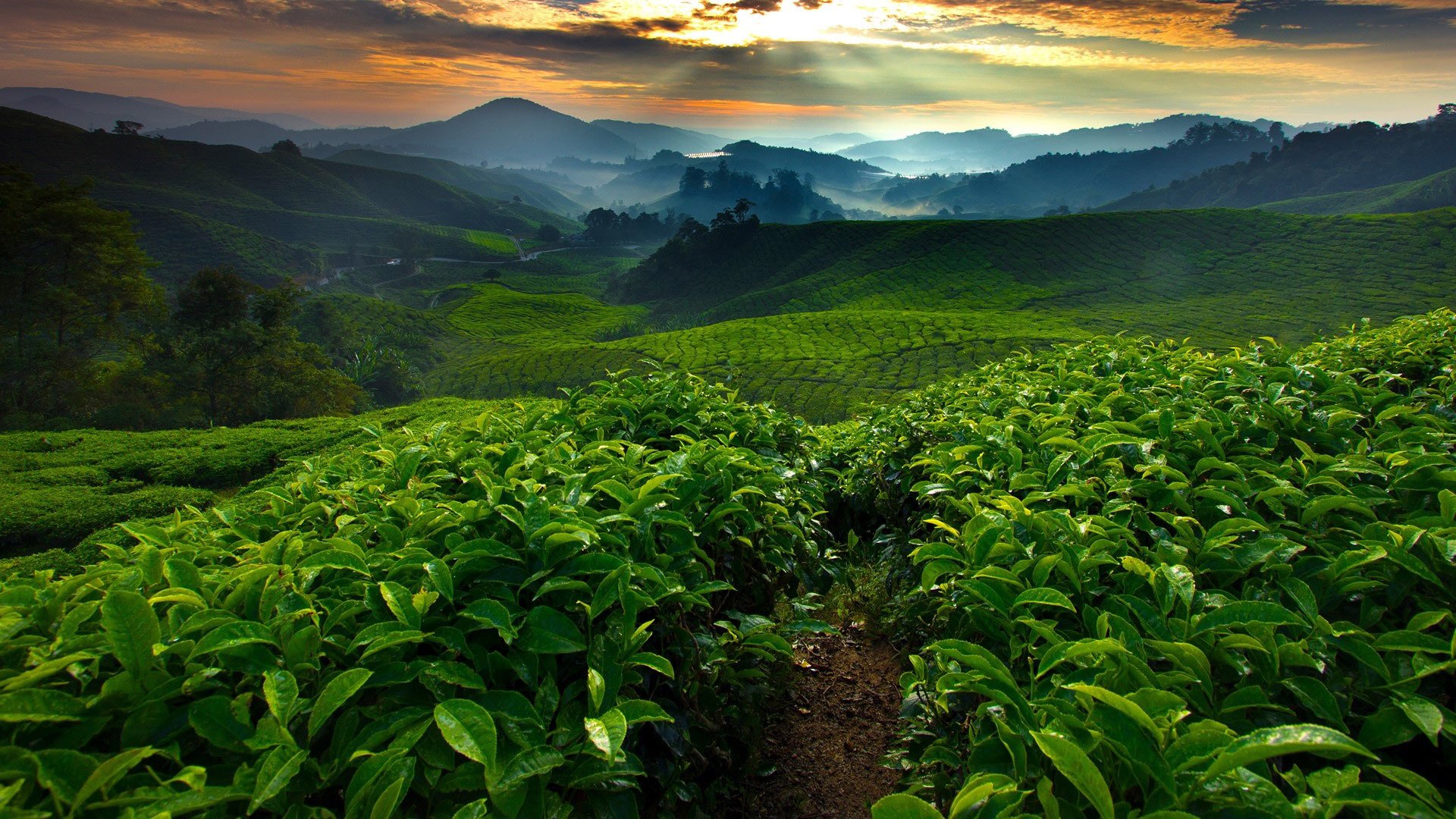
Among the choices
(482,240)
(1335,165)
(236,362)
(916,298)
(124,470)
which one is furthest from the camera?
(1335,165)

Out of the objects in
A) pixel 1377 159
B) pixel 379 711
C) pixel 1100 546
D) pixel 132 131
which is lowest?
pixel 379 711

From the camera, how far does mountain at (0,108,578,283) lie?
80.7m

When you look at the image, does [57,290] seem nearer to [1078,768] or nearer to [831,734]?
[831,734]

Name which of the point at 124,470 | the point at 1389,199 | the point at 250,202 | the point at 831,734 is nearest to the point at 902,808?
the point at 831,734

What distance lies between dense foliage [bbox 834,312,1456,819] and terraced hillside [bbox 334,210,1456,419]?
75.6 ft

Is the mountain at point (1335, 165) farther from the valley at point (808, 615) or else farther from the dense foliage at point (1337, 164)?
the valley at point (808, 615)

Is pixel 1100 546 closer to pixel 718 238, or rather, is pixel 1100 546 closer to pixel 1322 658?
pixel 1322 658

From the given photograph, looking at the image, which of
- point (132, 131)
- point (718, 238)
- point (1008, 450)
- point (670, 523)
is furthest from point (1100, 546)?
point (132, 131)

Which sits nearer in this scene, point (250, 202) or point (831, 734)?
point (831, 734)

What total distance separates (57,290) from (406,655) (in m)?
43.3

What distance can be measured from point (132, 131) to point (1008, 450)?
15564 centimetres

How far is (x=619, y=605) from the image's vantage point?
6.17 ft

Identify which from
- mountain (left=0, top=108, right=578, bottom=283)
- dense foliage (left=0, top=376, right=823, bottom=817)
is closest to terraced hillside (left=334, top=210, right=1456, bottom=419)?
mountain (left=0, top=108, right=578, bottom=283)

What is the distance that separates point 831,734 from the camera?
3326 mm
